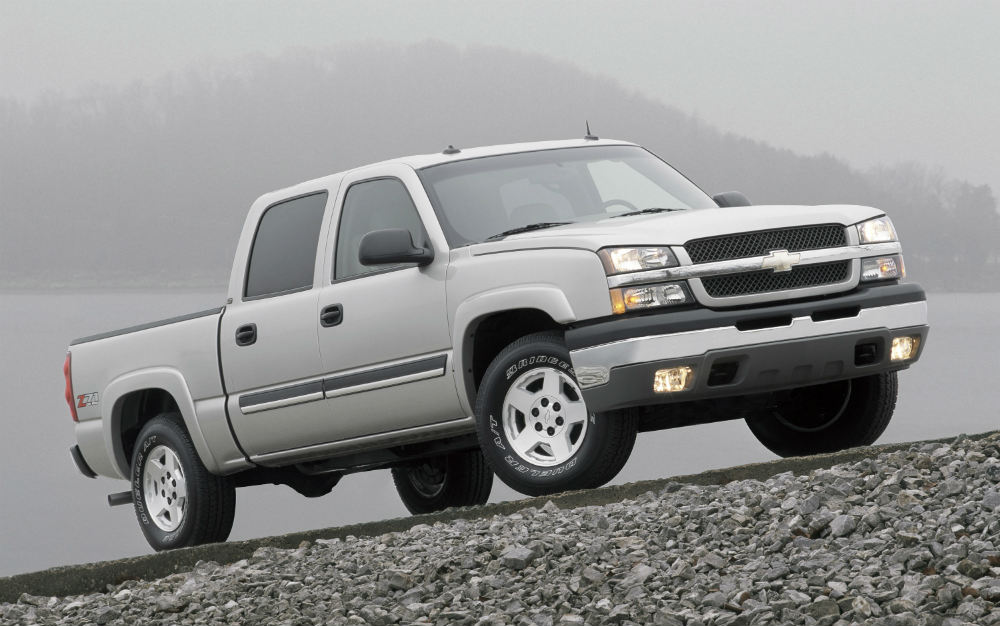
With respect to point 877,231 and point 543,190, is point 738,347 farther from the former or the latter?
point 543,190

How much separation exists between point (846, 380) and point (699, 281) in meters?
1.79

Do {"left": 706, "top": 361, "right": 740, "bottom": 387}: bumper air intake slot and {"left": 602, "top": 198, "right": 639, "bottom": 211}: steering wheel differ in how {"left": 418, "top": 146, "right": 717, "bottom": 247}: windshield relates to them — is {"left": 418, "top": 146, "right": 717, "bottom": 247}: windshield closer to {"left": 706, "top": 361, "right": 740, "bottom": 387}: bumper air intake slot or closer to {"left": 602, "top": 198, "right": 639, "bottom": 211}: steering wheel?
{"left": 602, "top": 198, "right": 639, "bottom": 211}: steering wheel

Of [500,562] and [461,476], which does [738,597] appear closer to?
[500,562]

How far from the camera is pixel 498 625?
5.57m

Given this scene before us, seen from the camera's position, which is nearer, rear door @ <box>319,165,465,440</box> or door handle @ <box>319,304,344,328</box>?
rear door @ <box>319,165,465,440</box>

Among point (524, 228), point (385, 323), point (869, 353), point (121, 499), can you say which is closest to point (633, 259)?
point (524, 228)

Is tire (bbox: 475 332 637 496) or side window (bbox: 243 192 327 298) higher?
side window (bbox: 243 192 327 298)

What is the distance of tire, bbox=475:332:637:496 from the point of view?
26.0ft

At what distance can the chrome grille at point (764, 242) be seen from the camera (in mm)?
7910

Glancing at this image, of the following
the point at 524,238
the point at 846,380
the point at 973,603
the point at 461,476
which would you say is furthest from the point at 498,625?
the point at 461,476

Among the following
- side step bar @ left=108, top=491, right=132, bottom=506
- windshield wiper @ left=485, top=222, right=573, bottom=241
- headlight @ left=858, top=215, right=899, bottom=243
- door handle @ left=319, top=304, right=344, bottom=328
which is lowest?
side step bar @ left=108, top=491, right=132, bottom=506

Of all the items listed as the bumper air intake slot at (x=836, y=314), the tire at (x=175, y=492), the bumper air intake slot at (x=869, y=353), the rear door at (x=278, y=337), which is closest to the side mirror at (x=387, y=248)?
the rear door at (x=278, y=337)

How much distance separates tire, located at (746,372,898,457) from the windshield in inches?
52.8

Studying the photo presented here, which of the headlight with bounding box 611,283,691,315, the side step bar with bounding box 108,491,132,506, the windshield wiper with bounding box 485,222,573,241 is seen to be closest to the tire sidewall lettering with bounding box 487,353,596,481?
the headlight with bounding box 611,283,691,315
